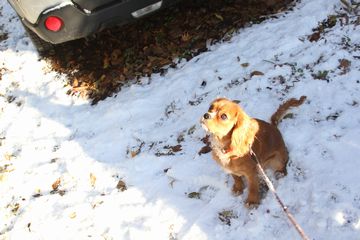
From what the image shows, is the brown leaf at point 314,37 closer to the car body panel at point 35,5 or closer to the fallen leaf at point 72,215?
the car body panel at point 35,5

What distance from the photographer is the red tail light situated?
4454mm

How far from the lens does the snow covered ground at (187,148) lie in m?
3.63

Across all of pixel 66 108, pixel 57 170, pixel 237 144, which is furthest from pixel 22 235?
pixel 237 144

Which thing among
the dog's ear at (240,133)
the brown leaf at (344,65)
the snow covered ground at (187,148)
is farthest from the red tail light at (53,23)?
the brown leaf at (344,65)

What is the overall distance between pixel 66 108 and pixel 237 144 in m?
3.22

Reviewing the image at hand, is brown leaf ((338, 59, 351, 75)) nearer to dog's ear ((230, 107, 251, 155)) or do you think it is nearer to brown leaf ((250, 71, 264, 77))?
brown leaf ((250, 71, 264, 77))

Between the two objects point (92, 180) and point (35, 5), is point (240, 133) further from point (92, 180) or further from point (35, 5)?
point (35, 5)

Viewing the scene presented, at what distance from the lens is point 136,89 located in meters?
5.45

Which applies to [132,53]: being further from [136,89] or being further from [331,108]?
[331,108]

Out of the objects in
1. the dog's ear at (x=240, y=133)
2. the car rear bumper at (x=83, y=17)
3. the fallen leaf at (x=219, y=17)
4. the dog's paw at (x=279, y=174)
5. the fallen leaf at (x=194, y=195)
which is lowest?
the dog's paw at (x=279, y=174)

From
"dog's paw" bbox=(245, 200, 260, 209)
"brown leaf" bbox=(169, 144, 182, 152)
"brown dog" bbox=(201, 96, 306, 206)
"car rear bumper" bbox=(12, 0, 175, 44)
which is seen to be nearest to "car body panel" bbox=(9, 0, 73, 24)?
"car rear bumper" bbox=(12, 0, 175, 44)

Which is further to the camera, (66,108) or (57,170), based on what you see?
(66,108)

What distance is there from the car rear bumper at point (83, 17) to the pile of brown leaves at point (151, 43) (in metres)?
0.96

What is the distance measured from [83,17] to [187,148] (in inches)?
71.8
